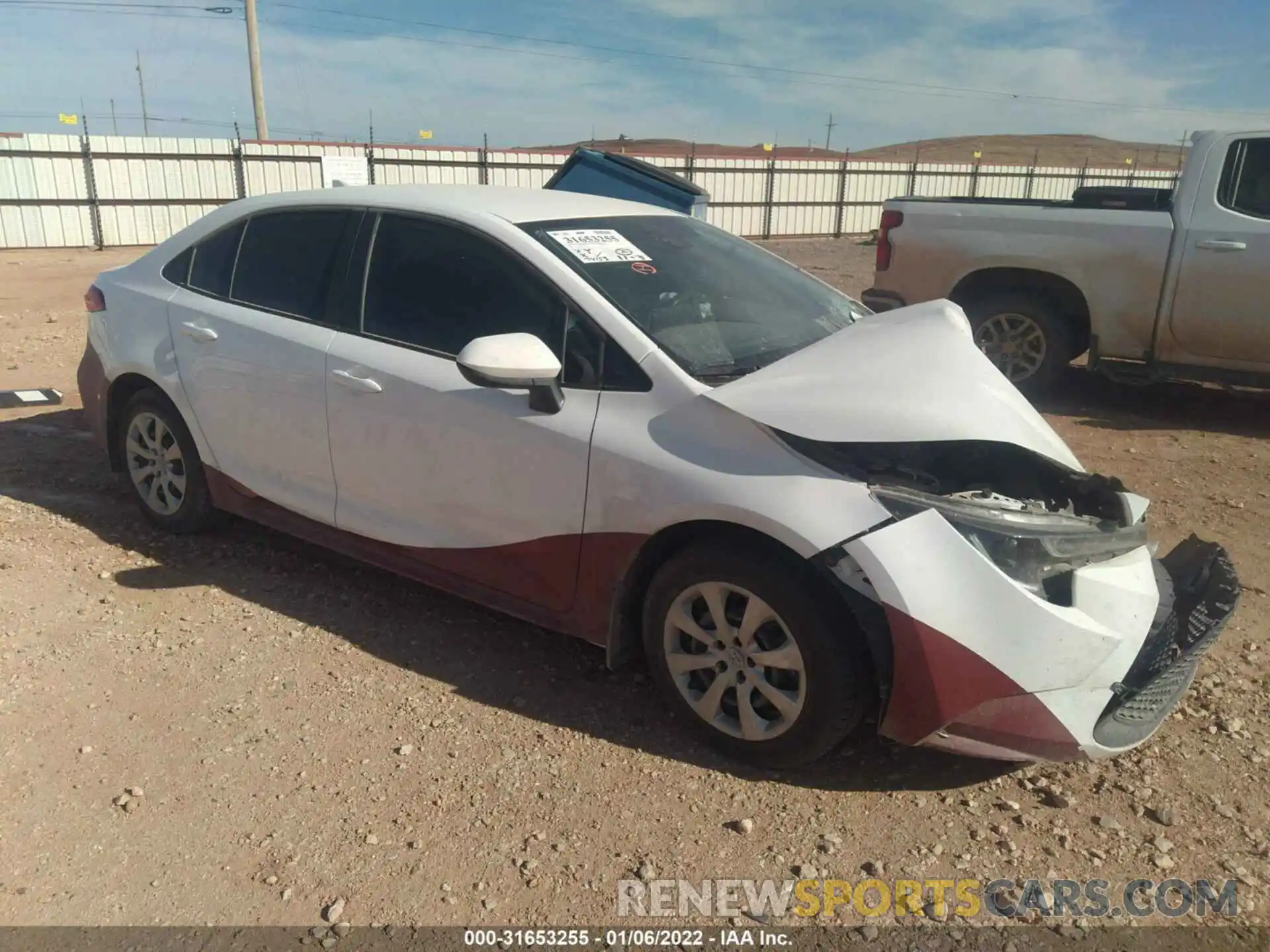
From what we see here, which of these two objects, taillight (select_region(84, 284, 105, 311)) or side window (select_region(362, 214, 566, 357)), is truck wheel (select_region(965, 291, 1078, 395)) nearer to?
side window (select_region(362, 214, 566, 357))

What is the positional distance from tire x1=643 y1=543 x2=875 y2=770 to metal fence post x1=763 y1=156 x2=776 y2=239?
79.9 feet

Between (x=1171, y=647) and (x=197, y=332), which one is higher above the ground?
(x=197, y=332)

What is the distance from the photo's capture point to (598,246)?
346 centimetres

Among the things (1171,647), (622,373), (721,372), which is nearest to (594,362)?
(622,373)

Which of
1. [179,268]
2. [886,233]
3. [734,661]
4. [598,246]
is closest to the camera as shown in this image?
[734,661]

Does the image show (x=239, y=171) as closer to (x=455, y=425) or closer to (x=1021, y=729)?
(x=455, y=425)

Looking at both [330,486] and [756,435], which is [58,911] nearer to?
[330,486]

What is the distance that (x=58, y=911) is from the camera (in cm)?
241

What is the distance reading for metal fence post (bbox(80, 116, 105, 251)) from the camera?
1917 cm

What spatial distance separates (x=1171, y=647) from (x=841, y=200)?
86.2 ft

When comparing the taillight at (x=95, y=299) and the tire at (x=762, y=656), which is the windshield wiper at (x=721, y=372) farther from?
the taillight at (x=95, y=299)

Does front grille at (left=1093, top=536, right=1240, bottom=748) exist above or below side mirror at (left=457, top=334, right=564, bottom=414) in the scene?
below

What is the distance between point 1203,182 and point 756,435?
5465 mm

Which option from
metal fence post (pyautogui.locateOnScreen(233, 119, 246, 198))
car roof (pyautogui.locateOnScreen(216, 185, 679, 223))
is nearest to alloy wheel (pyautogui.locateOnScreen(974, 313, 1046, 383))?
car roof (pyautogui.locateOnScreen(216, 185, 679, 223))
